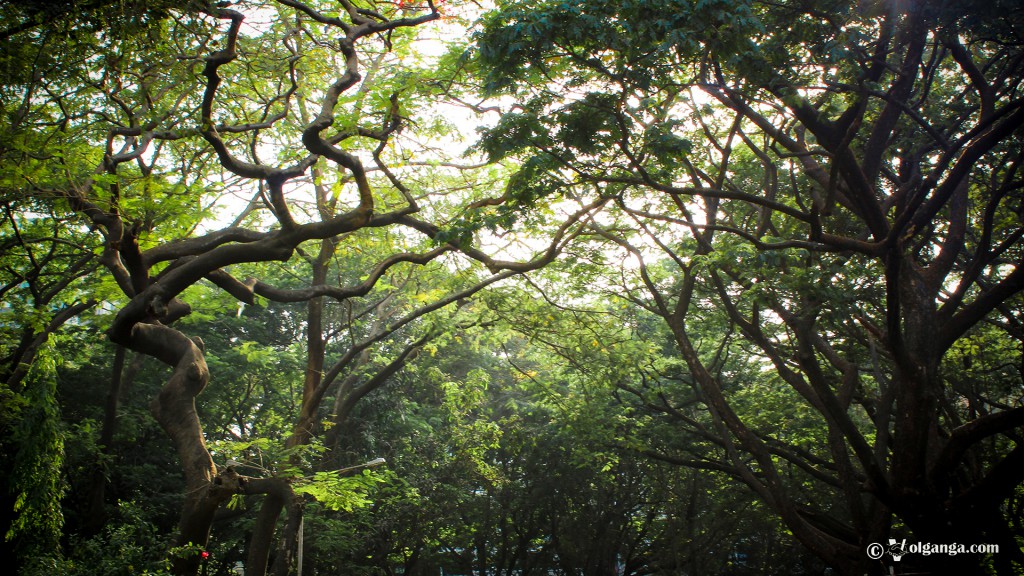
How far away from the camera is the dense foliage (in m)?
6.05

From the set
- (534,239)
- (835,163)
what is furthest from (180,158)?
(835,163)

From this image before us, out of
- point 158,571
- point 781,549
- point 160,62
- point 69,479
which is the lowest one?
point 158,571

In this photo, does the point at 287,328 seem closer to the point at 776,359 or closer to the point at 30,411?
the point at 30,411

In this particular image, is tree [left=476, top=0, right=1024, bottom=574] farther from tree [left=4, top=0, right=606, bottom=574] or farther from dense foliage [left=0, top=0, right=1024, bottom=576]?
tree [left=4, top=0, right=606, bottom=574]

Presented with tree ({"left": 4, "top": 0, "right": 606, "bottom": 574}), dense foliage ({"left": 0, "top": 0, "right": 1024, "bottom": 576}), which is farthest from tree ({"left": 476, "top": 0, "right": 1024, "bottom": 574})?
tree ({"left": 4, "top": 0, "right": 606, "bottom": 574})

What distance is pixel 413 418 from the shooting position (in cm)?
1597

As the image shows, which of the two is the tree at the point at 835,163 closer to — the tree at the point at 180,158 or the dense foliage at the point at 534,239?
the dense foliage at the point at 534,239

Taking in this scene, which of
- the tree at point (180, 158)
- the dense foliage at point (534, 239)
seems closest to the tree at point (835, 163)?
the dense foliage at point (534, 239)

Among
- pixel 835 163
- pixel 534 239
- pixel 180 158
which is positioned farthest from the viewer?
pixel 534 239

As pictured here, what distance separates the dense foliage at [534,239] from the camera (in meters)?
6.05

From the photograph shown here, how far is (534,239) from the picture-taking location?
10.8 metres

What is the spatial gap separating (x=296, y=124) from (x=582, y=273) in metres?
5.03

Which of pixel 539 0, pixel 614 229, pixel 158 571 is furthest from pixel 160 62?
pixel 614 229

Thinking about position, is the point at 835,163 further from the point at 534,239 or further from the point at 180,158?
the point at 180,158
